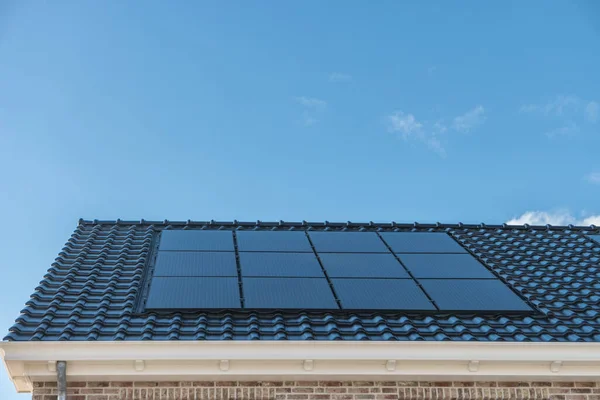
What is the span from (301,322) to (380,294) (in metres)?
1.69

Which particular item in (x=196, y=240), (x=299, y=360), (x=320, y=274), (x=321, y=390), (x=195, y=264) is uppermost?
(x=196, y=240)

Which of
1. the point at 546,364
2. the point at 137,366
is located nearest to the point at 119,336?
the point at 137,366

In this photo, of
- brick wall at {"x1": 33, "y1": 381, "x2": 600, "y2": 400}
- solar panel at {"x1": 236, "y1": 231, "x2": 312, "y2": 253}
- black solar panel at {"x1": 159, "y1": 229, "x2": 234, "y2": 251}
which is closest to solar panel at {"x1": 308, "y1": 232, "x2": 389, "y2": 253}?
solar panel at {"x1": 236, "y1": 231, "x2": 312, "y2": 253}

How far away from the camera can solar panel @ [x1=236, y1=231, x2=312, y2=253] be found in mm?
12859

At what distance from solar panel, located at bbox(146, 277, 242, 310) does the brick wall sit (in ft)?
4.47

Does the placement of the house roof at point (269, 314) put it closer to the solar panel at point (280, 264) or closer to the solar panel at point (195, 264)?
the solar panel at point (195, 264)

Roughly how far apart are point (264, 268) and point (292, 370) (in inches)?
117

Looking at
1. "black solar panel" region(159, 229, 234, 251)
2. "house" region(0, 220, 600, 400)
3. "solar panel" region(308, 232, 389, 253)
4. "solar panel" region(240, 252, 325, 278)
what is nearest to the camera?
"house" region(0, 220, 600, 400)

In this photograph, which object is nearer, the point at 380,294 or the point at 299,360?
the point at 299,360

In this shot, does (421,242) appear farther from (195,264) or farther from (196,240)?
(195,264)

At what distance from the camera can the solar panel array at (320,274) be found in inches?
415

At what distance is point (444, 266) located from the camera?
12.5 metres

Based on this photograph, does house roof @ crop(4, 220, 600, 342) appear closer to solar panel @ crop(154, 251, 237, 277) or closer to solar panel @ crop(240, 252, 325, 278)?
solar panel @ crop(154, 251, 237, 277)

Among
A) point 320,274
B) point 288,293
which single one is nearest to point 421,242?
point 320,274
